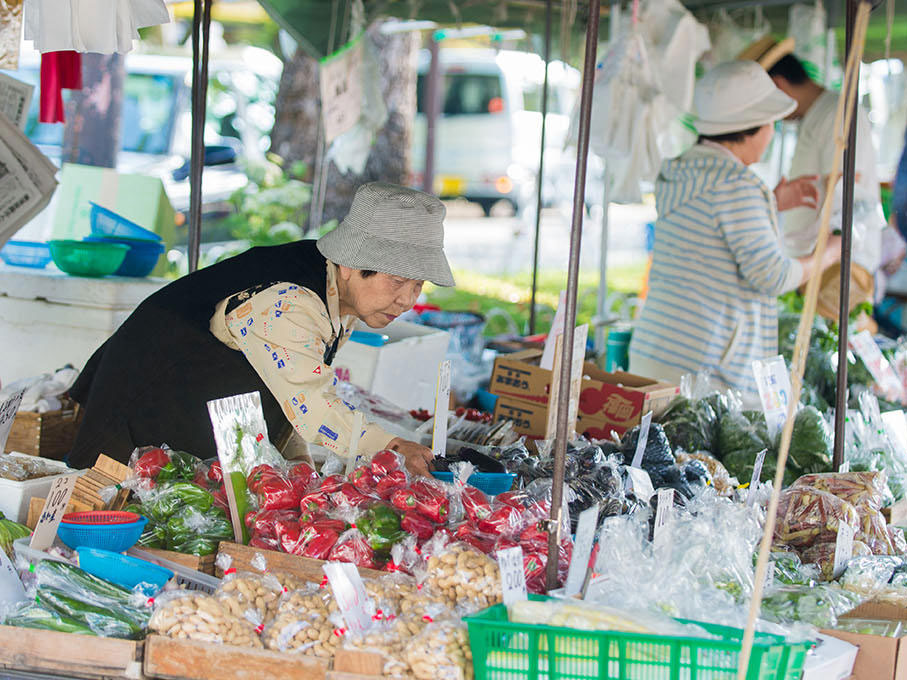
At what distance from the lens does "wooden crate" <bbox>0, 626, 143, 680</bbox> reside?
179 centimetres

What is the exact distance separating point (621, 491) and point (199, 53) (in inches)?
87.8

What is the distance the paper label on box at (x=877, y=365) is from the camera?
4008 millimetres

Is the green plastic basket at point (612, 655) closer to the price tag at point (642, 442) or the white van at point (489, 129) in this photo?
the price tag at point (642, 442)

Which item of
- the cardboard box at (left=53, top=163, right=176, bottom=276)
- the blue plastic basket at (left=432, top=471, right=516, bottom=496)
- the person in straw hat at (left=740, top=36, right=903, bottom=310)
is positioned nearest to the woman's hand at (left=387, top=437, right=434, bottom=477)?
the blue plastic basket at (left=432, top=471, right=516, bottom=496)

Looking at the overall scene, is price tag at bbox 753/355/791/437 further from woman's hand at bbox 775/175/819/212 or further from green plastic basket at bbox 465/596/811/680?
woman's hand at bbox 775/175/819/212

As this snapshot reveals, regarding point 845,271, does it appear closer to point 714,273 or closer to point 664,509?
point 714,273

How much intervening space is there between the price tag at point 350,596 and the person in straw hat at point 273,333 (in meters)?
0.54

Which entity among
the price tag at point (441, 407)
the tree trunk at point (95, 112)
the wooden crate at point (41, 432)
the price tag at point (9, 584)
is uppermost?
the tree trunk at point (95, 112)

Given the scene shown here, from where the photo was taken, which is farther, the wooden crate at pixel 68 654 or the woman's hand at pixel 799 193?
the woman's hand at pixel 799 193

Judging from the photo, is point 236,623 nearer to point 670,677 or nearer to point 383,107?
point 670,677

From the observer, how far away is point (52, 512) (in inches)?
81.2

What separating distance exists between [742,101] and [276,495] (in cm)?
270

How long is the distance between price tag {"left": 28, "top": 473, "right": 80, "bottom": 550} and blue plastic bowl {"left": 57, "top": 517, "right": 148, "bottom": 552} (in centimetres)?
4

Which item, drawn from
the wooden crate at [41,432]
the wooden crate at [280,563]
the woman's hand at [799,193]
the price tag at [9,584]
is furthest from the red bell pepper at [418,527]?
the woman's hand at [799,193]
